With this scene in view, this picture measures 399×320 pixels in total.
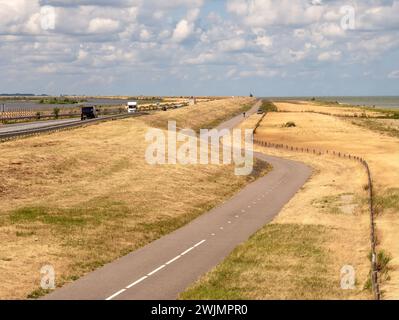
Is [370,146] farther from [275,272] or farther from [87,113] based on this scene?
[275,272]

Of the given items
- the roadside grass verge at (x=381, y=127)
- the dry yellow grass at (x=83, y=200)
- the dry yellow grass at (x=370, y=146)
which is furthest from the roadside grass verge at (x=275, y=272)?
the roadside grass verge at (x=381, y=127)

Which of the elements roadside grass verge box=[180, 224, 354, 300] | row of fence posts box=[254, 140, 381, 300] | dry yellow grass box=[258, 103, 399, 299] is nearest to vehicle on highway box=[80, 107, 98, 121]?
dry yellow grass box=[258, 103, 399, 299]

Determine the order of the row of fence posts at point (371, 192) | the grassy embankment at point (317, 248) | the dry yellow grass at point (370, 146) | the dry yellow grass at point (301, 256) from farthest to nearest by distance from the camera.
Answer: the dry yellow grass at point (370, 146), the grassy embankment at point (317, 248), the dry yellow grass at point (301, 256), the row of fence posts at point (371, 192)

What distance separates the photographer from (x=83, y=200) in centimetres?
4534

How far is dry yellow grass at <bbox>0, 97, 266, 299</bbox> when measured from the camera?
1201 inches

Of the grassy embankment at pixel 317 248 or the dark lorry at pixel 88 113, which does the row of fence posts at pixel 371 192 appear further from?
the dark lorry at pixel 88 113

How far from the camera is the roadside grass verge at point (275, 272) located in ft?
82.5

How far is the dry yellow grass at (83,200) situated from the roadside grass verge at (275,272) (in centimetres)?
616

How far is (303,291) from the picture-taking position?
83.9 feet

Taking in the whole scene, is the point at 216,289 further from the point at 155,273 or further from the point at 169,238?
the point at 169,238

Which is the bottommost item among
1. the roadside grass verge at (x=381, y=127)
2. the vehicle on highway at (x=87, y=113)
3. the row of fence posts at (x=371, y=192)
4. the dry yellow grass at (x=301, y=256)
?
the dry yellow grass at (x=301, y=256)

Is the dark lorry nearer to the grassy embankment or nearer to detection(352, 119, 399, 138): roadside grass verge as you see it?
detection(352, 119, 399, 138): roadside grass verge

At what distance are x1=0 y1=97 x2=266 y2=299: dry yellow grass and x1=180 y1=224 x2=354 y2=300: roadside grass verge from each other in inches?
242

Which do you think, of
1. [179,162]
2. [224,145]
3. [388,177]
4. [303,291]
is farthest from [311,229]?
[224,145]
